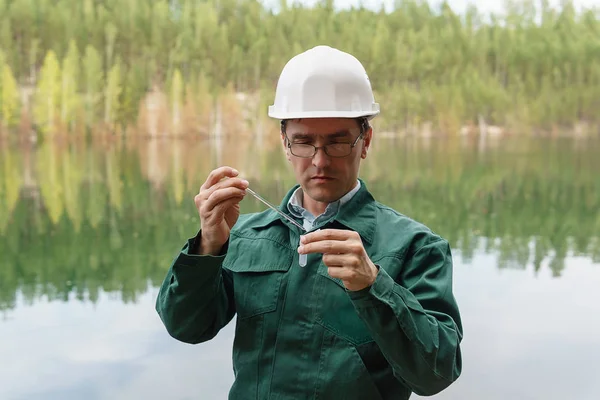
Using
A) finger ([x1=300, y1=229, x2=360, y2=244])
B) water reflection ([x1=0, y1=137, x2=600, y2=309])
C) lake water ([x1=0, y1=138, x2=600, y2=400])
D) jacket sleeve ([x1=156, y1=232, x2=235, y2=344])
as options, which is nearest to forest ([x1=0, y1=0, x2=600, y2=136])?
water reflection ([x1=0, y1=137, x2=600, y2=309])

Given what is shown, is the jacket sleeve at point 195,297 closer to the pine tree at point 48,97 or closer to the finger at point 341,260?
the finger at point 341,260

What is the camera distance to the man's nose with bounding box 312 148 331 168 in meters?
1.28

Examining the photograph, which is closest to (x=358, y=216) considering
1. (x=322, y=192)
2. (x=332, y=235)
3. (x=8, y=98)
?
(x=322, y=192)

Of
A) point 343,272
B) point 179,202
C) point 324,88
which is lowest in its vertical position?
point 179,202

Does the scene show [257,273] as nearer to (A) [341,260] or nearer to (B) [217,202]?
(B) [217,202]

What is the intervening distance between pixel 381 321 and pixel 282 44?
2947 centimetres

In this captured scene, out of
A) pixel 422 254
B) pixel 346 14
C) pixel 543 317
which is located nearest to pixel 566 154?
pixel 346 14

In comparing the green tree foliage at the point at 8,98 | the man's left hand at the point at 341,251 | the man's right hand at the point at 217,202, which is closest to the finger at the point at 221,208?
the man's right hand at the point at 217,202

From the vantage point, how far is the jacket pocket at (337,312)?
1280mm

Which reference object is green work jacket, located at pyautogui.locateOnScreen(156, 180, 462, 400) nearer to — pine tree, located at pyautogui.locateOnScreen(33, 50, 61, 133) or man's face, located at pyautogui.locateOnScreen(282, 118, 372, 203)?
man's face, located at pyautogui.locateOnScreen(282, 118, 372, 203)

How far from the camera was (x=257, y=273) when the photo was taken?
1379 millimetres

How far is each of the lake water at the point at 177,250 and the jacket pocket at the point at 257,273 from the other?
4.57m

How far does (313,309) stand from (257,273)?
0.44 feet

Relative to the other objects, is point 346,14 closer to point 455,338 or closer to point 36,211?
point 36,211
